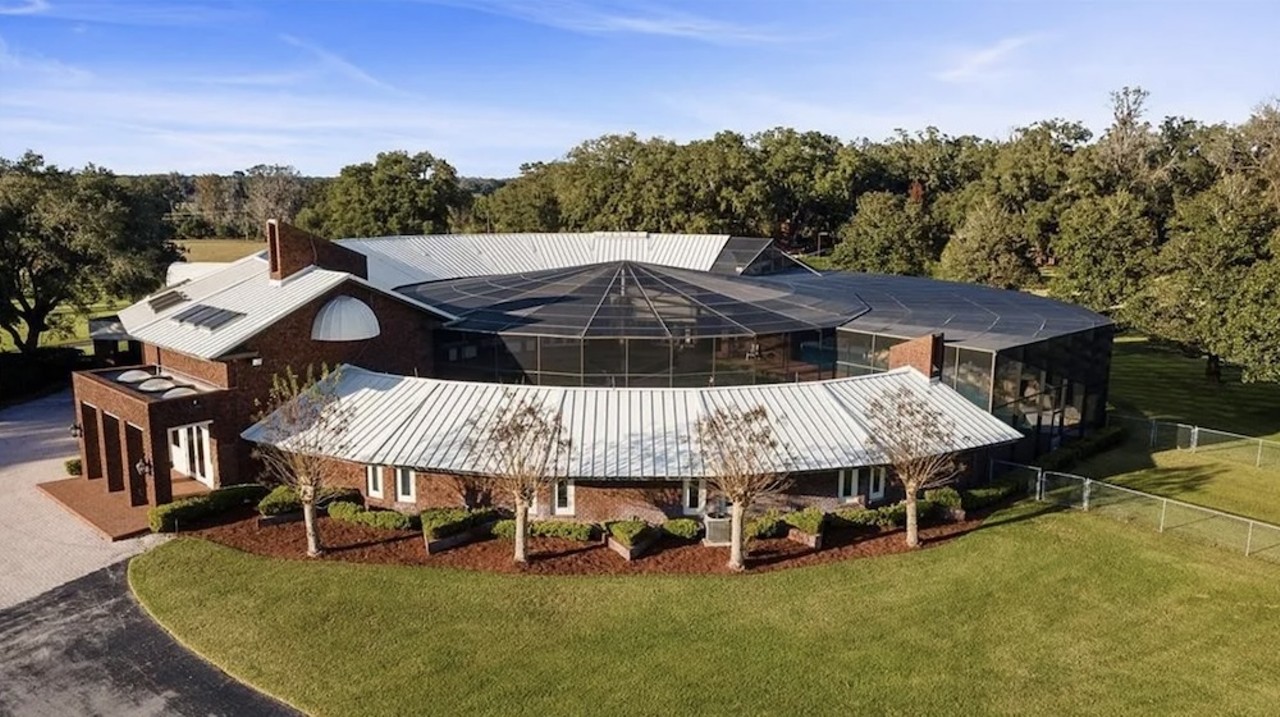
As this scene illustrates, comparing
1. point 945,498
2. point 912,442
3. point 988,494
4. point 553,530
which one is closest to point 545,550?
point 553,530

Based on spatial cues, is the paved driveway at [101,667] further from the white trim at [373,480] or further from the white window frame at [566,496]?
the white window frame at [566,496]

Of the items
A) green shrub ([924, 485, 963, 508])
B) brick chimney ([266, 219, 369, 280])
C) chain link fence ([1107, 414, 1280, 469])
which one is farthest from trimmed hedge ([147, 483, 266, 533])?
chain link fence ([1107, 414, 1280, 469])

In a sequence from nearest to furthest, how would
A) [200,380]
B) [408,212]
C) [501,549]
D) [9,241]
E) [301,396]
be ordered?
[501,549] < [301,396] < [200,380] < [9,241] < [408,212]

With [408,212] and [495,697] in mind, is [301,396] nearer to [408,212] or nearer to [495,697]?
[495,697]

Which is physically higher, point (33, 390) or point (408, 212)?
point (408, 212)

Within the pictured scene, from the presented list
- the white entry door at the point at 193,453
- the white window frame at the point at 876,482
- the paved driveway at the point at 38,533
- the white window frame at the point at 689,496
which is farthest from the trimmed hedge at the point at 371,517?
the white window frame at the point at 876,482


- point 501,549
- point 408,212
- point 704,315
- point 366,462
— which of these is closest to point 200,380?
point 366,462
